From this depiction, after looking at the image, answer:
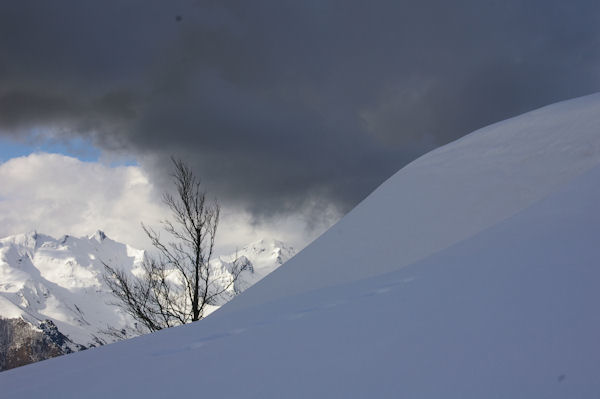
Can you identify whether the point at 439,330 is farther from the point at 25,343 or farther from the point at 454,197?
the point at 25,343

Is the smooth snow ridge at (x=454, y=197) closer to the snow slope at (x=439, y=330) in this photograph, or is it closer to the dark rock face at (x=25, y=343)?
the snow slope at (x=439, y=330)

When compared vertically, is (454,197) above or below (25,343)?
below

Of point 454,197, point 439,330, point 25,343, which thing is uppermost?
point 25,343

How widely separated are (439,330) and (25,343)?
675 ft

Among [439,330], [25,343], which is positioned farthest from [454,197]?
[25,343]

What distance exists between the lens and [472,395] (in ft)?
3.94

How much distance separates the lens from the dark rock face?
14725 cm

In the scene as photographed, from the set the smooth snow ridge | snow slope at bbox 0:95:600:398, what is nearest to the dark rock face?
the smooth snow ridge

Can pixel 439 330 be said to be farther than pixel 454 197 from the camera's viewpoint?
No

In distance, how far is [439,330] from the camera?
1.67 meters

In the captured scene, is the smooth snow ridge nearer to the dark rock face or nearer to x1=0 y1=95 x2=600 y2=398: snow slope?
x1=0 y1=95 x2=600 y2=398: snow slope

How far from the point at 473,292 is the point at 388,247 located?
230 cm

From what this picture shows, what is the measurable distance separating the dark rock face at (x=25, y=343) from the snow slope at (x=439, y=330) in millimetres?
172729

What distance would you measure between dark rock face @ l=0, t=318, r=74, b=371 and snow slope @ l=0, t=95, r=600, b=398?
17273 centimetres
